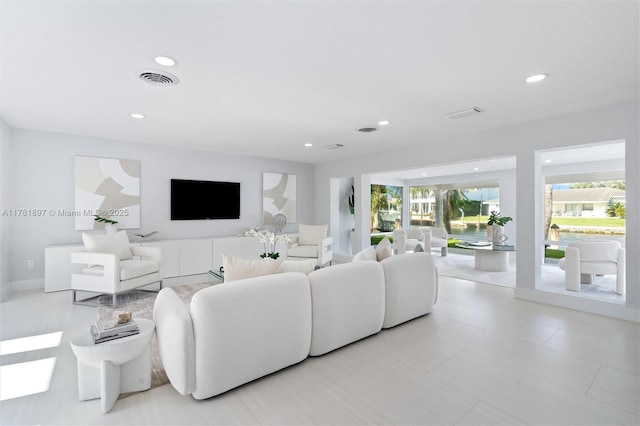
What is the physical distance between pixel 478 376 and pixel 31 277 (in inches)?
233

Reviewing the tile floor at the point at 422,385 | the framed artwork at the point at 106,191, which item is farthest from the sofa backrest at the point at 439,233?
the framed artwork at the point at 106,191

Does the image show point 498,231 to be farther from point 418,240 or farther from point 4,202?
point 4,202

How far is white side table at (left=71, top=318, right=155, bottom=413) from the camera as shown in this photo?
1.80 meters

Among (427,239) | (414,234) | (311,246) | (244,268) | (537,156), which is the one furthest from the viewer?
(414,234)

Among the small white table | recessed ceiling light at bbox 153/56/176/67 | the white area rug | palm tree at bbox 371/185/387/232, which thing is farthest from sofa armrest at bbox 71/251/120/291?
palm tree at bbox 371/185/387/232

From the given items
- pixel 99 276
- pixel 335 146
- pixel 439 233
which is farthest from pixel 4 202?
pixel 439 233

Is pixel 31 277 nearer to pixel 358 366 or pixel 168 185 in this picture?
pixel 168 185

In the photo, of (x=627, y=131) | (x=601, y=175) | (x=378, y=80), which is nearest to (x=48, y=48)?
(x=378, y=80)

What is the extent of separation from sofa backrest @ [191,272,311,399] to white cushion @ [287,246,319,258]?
3199 millimetres

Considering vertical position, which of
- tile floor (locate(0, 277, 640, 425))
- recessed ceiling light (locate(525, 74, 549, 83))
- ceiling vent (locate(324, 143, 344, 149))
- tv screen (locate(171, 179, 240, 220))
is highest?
ceiling vent (locate(324, 143, 344, 149))

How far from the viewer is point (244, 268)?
7.64 feet

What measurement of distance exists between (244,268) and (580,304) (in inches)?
156

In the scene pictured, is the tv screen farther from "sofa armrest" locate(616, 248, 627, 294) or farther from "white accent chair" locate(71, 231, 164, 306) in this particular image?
"sofa armrest" locate(616, 248, 627, 294)

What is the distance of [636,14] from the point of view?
6.03 feet
